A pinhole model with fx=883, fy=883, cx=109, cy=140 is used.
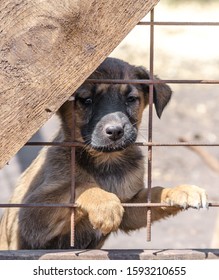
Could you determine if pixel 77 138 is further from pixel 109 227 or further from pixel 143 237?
pixel 143 237

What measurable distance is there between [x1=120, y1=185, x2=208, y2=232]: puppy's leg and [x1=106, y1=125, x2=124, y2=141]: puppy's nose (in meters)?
0.42

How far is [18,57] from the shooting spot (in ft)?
Result: 12.8

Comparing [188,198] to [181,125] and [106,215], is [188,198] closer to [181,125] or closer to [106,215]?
[106,215]

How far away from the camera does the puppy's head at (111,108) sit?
16.3 feet

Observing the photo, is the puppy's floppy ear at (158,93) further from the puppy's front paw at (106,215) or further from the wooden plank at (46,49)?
the wooden plank at (46,49)

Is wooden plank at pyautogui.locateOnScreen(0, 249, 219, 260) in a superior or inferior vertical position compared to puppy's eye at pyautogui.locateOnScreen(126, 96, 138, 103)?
inferior

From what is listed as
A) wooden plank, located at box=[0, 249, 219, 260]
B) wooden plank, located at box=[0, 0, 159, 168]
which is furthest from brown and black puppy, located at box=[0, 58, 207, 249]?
wooden plank, located at box=[0, 0, 159, 168]

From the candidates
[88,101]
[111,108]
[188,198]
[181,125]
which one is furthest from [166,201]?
[181,125]

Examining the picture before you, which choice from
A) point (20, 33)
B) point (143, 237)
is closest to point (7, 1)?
point (20, 33)

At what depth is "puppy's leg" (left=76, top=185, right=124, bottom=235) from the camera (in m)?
4.57

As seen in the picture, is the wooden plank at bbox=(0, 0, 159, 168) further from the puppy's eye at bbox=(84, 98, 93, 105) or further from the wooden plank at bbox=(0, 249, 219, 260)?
the puppy's eye at bbox=(84, 98, 93, 105)

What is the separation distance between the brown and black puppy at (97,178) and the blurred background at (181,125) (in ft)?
1.26

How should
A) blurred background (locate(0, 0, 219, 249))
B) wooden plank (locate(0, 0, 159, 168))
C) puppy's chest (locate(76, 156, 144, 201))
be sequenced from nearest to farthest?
wooden plank (locate(0, 0, 159, 168)) < puppy's chest (locate(76, 156, 144, 201)) < blurred background (locate(0, 0, 219, 249))

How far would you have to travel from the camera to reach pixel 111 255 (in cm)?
432
